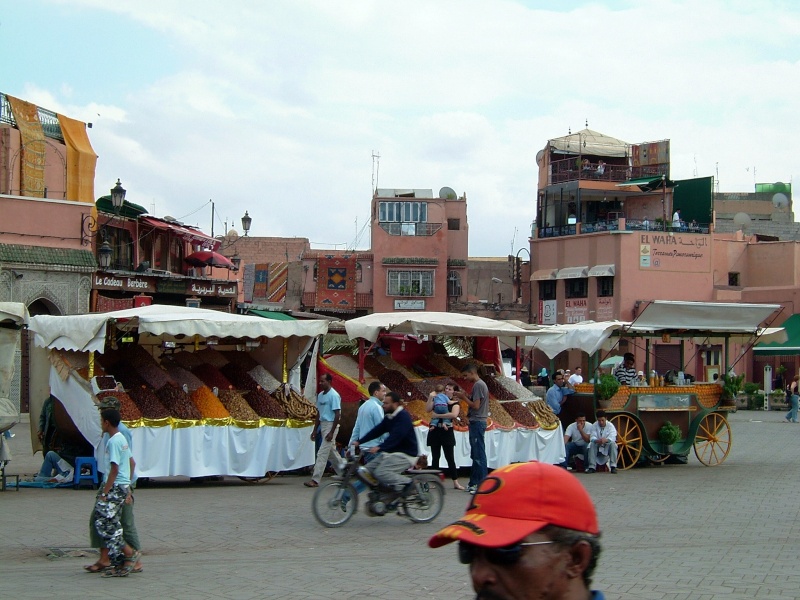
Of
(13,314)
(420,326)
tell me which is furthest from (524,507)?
(420,326)

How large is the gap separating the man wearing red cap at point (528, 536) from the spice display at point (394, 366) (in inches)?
602

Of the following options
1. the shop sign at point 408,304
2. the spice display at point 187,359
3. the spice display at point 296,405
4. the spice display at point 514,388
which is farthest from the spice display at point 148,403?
the shop sign at point 408,304

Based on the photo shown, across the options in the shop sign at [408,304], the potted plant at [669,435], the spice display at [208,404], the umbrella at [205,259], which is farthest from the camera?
the shop sign at [408,304]

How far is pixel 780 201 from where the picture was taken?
6531 centimetres

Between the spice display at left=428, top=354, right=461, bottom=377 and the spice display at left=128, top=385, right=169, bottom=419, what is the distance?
5730 millimetres

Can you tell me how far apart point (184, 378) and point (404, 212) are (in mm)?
38461

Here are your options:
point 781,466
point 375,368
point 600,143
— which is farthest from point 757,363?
point 375,368

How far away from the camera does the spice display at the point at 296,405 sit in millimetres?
15695

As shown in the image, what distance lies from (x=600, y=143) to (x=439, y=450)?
1630 inches

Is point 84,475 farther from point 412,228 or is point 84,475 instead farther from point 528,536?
point 412,228

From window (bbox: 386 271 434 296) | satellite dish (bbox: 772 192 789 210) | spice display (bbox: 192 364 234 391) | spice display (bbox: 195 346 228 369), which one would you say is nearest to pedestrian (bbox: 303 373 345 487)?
spice display (bbox: 192 364 234 391)

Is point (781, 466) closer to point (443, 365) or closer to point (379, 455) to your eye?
point (443, 365)

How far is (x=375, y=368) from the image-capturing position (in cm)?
1748

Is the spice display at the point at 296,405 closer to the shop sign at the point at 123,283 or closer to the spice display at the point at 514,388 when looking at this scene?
the spice display at the point at 514,388
